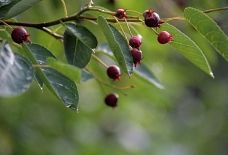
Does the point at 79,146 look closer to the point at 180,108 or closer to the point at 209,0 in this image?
the point at 209,0

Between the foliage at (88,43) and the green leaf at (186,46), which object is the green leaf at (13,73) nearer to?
the foliage at (88,43)

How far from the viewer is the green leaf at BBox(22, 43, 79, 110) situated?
0.97 metres

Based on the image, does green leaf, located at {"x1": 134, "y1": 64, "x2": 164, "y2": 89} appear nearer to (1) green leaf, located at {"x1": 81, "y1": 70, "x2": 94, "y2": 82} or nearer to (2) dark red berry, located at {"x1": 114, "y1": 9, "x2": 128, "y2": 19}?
(1) green leaf, located at {"x1": 81, "y1": 70, "x2": 94, "y2": 82}

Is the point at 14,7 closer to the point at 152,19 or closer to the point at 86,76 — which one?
the point at 152,19

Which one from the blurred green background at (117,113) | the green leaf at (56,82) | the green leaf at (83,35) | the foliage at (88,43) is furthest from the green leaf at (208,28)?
the blurred green background at (117,113)

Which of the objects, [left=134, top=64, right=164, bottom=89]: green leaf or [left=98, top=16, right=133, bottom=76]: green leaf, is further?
[left=134, top=64, right=164, bottom=89]: green leaf

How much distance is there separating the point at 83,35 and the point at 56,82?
23cm

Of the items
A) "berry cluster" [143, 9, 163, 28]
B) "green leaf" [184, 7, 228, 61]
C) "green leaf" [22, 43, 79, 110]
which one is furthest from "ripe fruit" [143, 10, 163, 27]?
"green leaf" [22, 43, 79, 110]

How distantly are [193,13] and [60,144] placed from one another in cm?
187

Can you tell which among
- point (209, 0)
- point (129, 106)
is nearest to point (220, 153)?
point (129, 106)

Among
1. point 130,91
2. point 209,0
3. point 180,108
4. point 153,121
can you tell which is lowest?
point 180,108

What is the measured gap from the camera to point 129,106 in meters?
3.04

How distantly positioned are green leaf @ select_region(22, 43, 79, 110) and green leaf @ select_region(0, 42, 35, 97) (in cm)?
5

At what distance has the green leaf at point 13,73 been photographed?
817mm
